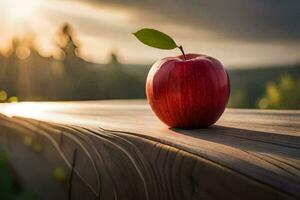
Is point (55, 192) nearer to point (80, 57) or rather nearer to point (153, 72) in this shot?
point (153, 72)

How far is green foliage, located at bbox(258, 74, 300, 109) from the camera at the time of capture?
4.27 m

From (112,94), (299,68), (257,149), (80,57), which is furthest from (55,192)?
(80,57)

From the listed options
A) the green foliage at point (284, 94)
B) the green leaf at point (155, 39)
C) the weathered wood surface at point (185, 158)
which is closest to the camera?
the weathered wood surface at point (185, 158)

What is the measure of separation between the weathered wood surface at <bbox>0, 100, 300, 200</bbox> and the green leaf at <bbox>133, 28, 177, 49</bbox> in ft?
0.63

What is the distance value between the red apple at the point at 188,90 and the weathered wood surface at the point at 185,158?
0.16 ft

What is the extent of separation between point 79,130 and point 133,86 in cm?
468

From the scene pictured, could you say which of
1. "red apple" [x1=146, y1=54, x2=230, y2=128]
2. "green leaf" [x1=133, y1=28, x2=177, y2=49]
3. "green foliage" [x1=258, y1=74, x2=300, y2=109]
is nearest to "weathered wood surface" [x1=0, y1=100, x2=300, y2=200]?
"red apple" [x1=146, y1=54, x2=230, y2=128]

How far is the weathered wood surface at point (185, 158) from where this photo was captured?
2.04 feet

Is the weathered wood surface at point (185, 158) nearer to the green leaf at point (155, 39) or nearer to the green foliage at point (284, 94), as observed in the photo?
the green leaf at point (155, 39)

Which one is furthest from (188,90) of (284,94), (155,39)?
(284,94)

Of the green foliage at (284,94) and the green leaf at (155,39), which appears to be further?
the green foliage at (284,94)

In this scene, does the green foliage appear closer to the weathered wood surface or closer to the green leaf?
the weathered wood surface

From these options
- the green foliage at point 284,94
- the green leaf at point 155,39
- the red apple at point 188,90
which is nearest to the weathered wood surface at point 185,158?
the red apple at point 188,90

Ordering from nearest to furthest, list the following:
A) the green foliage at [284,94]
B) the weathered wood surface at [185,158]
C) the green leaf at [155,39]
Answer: the weathered wood surface at [185,158]
the green leaf at [155,39]
the green foliage at [284,94]
